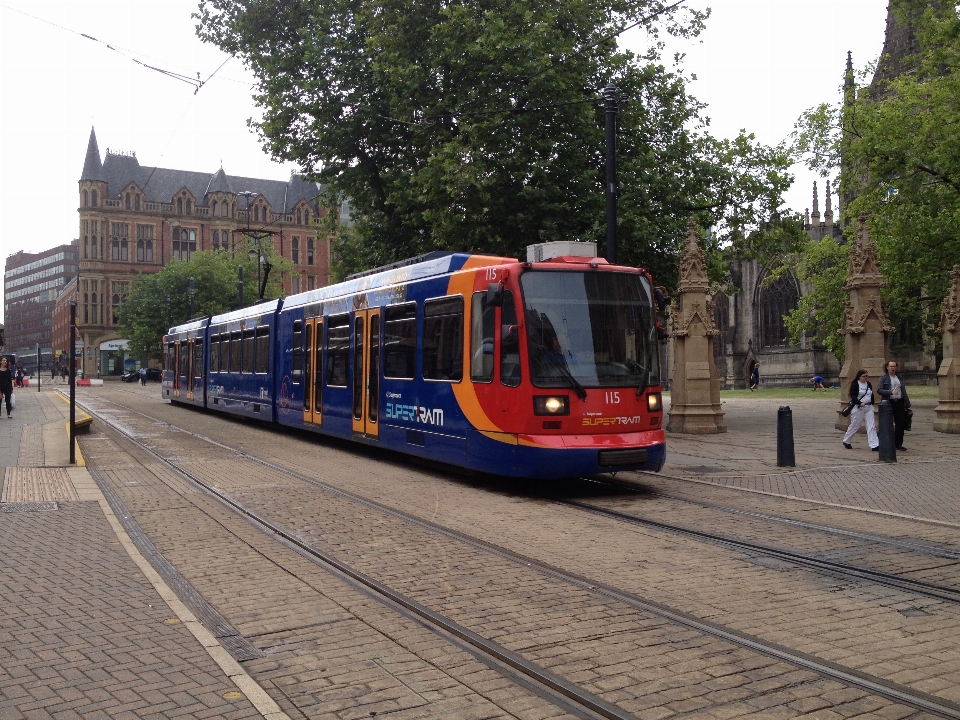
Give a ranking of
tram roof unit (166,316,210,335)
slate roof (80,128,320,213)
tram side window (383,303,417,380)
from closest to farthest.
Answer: tram side window (383,303,417,380) → tram roof unit (166,316,210,335) → slate roof (80,128,320,213)

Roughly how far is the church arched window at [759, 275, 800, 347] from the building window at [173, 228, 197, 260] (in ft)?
209

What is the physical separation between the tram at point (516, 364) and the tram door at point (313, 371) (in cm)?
251

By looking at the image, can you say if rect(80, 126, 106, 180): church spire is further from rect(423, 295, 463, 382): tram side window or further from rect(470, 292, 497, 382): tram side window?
rect(470, 292, 497, 382): tram side window

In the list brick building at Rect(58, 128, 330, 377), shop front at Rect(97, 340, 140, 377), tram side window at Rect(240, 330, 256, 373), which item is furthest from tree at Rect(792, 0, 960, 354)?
shop front at Rect(97, 340, 140, 377)

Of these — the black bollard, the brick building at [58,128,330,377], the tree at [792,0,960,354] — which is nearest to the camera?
the black bollard

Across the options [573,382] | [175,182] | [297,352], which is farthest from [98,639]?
[175,182]

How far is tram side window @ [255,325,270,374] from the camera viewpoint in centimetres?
→ 2197

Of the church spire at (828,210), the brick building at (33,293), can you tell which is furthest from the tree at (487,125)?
the brick building at (33,293)

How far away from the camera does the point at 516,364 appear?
11.5 metres

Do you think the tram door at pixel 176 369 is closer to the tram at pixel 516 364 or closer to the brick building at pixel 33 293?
the tram at pixel 516 364

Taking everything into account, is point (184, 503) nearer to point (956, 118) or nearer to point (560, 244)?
point (560, 244)

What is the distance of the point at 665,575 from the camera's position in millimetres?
7184

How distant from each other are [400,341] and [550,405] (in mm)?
3866


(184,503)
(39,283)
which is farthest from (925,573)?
(39,283)
